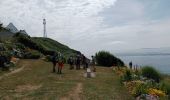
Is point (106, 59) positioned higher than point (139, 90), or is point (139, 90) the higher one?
point (106, 59)

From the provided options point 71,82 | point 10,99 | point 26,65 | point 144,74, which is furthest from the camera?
point 26,65

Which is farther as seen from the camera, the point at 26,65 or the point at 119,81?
the point at 26,65

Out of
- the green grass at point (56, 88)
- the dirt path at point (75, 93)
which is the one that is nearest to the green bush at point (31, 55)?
the green grass at point (56, 88)

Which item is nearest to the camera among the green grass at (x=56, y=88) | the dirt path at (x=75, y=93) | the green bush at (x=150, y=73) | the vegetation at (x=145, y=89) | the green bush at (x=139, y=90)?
the dirt path at (x=75, y=93)

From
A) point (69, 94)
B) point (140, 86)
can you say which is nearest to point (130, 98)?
point (140, 86)

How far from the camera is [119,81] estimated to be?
129 feet

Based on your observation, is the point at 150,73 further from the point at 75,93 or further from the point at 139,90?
the point at 75,93

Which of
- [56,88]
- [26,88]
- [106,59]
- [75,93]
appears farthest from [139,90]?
[106,59]

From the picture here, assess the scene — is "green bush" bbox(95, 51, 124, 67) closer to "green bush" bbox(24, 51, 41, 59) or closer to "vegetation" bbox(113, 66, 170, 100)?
"green bush" bbox(24, 51, 41, 59)

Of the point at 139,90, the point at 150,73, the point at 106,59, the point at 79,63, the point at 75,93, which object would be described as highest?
the point at 106,59

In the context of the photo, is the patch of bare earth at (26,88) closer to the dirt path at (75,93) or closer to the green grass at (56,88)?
the green grass at (56,88)

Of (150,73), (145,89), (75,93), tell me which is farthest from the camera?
(150,73)

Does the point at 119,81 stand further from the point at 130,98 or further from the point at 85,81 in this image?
the point at 130,98

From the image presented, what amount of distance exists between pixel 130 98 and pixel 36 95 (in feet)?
19.7
